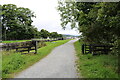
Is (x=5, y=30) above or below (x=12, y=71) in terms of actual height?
above

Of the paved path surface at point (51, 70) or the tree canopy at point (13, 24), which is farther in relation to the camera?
the tree canopy at point (13, 24)

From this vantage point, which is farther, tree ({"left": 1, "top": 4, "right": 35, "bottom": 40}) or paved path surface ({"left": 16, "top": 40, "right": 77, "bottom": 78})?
tree ({"left": 1, "top": 4, "right": 35, "bottom": 40})

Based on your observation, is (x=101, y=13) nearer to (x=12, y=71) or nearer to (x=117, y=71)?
(x=117, y=71)

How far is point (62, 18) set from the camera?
31391 millimetres

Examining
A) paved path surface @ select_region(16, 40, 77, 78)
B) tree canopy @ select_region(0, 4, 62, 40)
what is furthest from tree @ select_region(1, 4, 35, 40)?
paved path surface @ select_region(16, 40, 77, 78)

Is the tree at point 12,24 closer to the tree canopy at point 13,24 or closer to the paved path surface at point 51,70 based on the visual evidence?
the tree canopy at point 13,24

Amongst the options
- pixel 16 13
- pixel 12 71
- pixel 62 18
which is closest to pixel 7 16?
→ pixel 16 13

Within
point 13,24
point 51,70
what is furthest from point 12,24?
point 51,70

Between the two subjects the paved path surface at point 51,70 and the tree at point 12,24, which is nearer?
the paved path surface at point 51,70

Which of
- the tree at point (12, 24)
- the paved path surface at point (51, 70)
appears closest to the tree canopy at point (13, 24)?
the tree at point (12, 24)

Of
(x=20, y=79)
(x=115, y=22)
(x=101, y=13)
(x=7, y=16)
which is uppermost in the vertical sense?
(x=7, y=16)

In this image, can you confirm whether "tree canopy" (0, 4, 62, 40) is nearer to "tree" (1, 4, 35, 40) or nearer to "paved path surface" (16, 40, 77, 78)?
"tree" (1, 4, 35, 40)

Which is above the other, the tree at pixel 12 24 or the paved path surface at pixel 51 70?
the tree at pixel 12 24

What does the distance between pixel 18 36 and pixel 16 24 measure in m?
5.79
